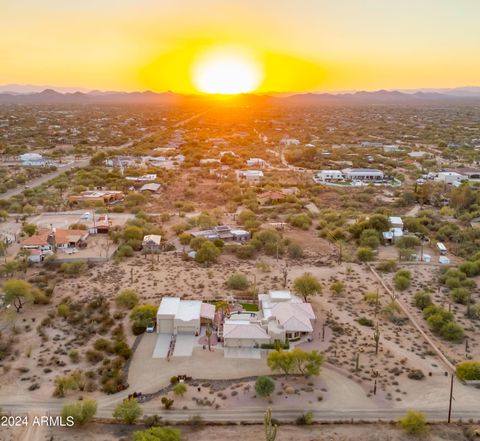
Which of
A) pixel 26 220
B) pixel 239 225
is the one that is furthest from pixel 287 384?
pixel 26 220

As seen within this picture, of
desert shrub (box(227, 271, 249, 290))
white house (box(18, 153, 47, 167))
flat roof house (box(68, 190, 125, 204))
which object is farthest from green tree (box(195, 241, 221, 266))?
white house (box(18, 153, 47, 167))

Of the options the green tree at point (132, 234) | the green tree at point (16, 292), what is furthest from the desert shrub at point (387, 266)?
the green tree at point (16, 292)

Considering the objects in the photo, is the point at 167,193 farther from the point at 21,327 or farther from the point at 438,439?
the point at 438,439

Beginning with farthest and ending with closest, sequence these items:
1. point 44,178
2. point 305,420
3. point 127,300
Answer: point 44,178
point 127,300
point 305,420

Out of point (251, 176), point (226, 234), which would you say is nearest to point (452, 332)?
point (226, 234)

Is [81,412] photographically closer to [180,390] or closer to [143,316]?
[180,390]

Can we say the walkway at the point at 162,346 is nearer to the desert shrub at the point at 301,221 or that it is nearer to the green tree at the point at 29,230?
the green tree at the point at 29,230

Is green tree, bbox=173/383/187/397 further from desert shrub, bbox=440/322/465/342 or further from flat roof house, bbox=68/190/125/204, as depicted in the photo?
flat roof house, bbox=68/190/125/204
